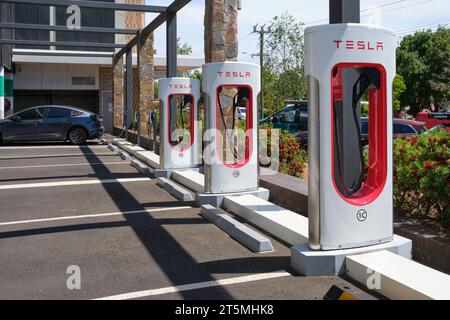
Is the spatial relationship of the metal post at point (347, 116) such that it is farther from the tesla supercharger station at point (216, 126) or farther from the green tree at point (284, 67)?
the green tree at point (284, 67)

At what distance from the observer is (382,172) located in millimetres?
4836

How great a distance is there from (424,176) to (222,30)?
623 centimetres

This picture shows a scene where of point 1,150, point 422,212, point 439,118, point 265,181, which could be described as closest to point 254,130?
point 265,181

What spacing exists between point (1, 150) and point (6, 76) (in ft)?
37.5

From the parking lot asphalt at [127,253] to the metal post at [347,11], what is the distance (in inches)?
94.3

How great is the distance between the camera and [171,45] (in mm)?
14109

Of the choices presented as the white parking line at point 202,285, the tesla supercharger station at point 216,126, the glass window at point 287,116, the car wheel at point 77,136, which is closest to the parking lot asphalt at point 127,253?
the white parking line at point 202,285

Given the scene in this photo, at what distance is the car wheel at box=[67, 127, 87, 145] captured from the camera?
2047cm

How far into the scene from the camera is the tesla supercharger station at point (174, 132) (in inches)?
417

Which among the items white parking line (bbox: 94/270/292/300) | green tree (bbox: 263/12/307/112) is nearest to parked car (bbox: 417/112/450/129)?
green tree (bbox: 263/12/307/112)

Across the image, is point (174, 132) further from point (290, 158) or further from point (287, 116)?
point (287, 116)

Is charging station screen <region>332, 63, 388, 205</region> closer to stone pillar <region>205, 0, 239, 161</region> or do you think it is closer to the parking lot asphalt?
the parking lot asphalt

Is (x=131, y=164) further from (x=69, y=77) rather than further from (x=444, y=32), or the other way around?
(x=444, y=32)

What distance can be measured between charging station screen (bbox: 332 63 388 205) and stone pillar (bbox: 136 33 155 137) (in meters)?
14.5
